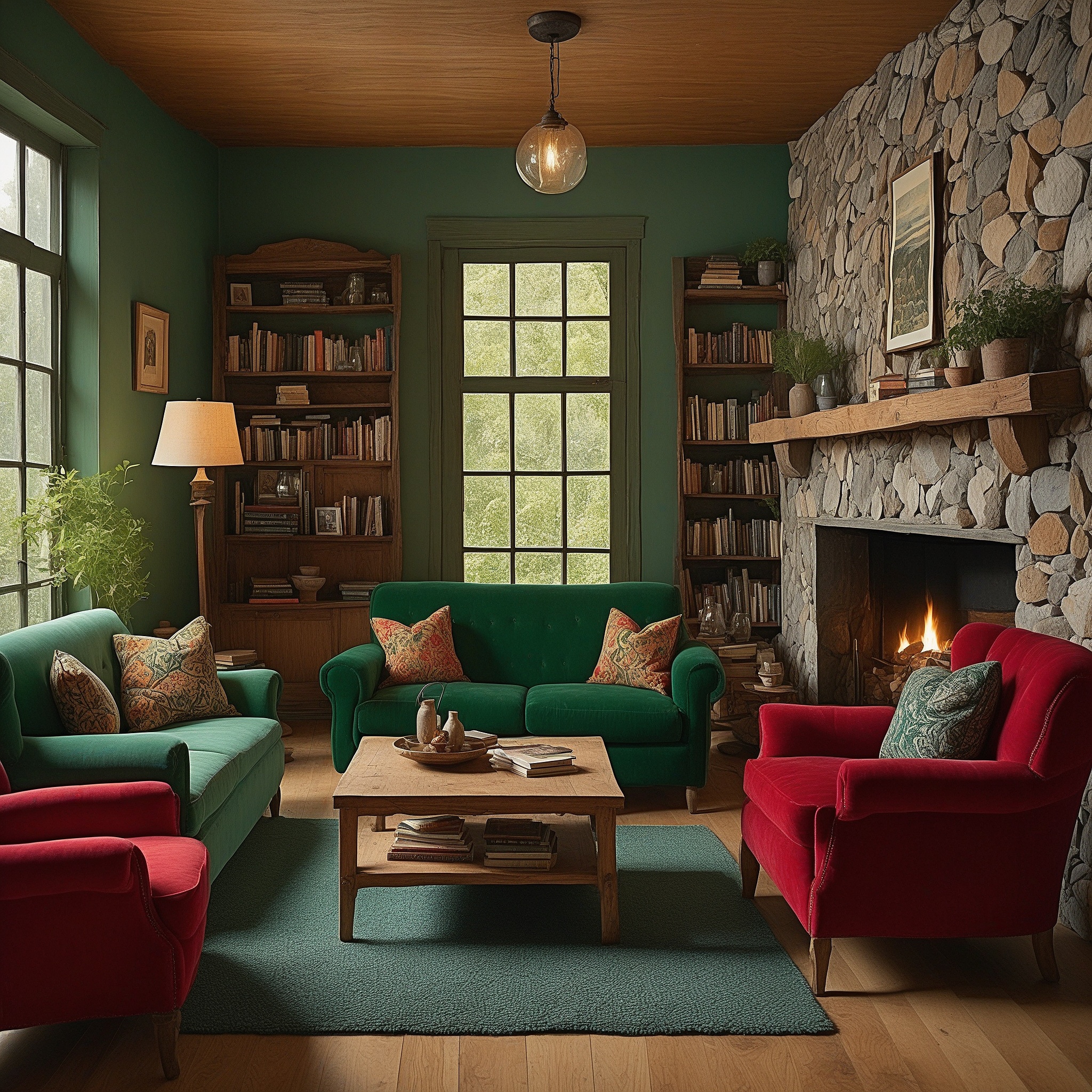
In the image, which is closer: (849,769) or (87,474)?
(849,769)

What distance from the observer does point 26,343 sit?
4664 millimetres

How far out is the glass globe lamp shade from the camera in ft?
14.6

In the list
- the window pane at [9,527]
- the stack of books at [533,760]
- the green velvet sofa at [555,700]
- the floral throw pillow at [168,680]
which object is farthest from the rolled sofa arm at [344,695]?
the window pane at [9,527]

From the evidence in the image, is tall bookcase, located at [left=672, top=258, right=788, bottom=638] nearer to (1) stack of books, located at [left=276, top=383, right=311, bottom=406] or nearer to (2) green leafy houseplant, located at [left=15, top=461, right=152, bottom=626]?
(1) stack of books, located at [left=276, top=383, right=311, bottom=406]

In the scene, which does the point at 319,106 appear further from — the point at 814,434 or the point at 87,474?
the point at 814,434

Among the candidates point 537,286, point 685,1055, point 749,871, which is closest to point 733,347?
point 537,286

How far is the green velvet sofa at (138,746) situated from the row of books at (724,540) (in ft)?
9.72

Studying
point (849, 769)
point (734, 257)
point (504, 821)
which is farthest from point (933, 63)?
point (504, 821)

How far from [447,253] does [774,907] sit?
439 cm

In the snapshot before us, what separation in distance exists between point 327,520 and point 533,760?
336cm

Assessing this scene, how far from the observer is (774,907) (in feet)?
12.0

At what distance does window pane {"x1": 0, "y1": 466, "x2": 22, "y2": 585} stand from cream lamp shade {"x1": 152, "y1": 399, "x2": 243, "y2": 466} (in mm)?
761

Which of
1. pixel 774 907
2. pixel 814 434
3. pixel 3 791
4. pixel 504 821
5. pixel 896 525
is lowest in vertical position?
pixel 774 907

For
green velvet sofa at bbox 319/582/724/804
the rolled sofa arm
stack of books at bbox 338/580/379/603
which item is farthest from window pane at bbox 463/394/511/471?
the rolled sofa arm
